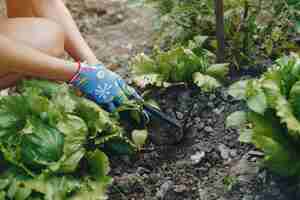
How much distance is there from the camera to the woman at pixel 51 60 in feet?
7.77

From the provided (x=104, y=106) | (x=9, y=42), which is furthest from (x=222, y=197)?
(x=9, y=42)

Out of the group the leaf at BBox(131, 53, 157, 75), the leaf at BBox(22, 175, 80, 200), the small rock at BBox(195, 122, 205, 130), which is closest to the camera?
the leaf at BBox(22, 175, 80, 200)

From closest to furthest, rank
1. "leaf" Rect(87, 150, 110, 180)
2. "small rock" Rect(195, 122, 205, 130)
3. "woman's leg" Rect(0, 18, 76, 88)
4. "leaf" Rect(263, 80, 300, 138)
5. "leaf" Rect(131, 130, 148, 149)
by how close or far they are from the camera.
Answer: "leaf" Rect(263, 80, 300, 138)
"leaf" Rect(87, 150, 110, 180)
"woman's leg" Rect(0, 18, 76, 88)
"leaf" Rect(131, 130, 148, 149)
"small rock" Rect(195, 122, 205, 130)

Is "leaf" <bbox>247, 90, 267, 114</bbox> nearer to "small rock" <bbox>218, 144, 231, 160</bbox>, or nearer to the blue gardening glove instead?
"small rock" <bbox>218, 144, 231, 160</bbox>

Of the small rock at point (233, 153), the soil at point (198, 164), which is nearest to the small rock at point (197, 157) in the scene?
the soil at point (198, 164)

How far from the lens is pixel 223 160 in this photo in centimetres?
243

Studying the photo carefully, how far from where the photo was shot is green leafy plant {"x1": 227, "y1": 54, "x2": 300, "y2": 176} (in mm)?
2072

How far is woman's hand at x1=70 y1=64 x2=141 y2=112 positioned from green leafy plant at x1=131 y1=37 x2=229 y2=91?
0.56ft

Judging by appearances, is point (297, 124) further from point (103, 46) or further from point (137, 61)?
point (103, 46)

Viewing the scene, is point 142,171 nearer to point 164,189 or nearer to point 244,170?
point 164,189

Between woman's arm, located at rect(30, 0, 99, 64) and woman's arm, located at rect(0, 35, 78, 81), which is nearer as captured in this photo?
woman's arm, located at rect(0, 35, 78, 81)

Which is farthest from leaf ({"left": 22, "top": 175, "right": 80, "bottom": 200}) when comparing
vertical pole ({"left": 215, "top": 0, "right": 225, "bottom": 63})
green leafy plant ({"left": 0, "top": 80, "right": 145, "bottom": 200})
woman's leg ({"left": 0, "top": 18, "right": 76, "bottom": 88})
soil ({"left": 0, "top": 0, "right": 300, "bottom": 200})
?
vertical pole ({"left": 215, "top": 0, "right": 225, "bottom": 63})

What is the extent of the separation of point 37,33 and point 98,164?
2.06 ft

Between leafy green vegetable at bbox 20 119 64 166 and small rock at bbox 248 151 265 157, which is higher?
leafy green vegetable at bbox 20 119 64 166
